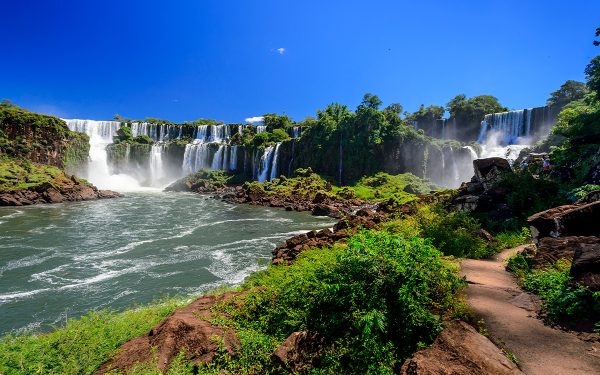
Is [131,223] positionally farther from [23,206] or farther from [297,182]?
[297,182]

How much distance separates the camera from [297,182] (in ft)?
163

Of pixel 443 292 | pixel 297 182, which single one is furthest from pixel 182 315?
pixel 297 182

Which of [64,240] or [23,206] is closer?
[64,240]

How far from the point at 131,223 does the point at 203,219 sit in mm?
5712

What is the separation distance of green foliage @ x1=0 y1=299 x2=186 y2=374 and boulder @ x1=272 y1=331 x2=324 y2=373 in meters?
3.03

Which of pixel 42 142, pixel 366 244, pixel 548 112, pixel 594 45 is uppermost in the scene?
pixel 548 112

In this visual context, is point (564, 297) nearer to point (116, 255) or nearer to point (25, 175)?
point (116, 255)

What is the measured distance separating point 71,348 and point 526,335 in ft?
24.0

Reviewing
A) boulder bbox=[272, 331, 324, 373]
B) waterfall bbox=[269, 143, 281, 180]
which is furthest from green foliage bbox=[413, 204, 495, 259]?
waterfall bbox=[269, 143, 281, 180]

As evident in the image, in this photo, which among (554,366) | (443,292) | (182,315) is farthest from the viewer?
(182,315)

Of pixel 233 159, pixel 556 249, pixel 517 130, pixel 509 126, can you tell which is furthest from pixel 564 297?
pixel 233 159

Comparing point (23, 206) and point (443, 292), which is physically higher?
point (443, 292)

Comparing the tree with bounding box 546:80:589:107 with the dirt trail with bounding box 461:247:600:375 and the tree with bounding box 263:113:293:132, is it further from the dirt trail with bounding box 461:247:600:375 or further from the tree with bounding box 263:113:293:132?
the dirt trail with bounding box 461:247:600:375

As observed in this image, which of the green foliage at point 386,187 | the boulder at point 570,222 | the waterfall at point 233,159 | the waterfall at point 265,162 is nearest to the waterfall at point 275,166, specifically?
the waterfall at point 265,162
